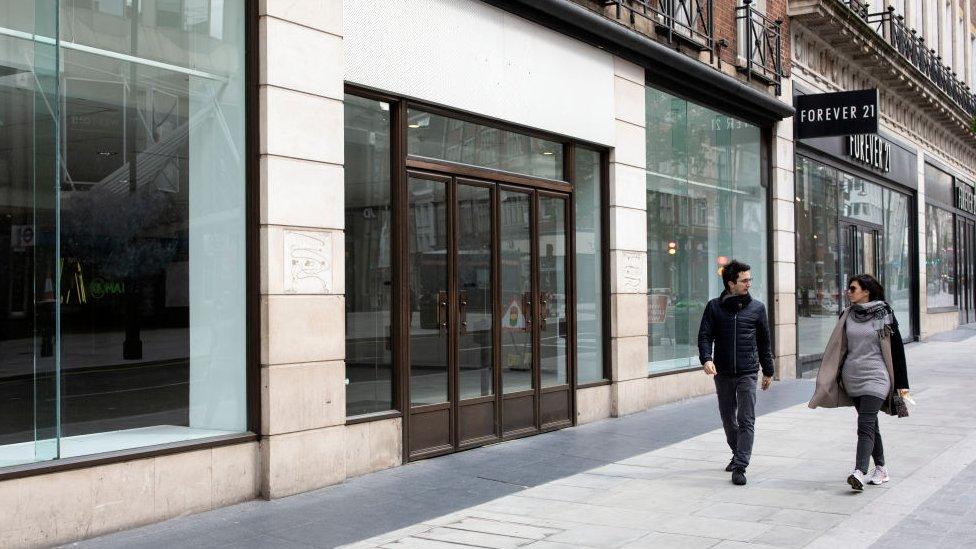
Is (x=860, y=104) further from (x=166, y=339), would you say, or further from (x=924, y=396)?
(x=166, y=339)

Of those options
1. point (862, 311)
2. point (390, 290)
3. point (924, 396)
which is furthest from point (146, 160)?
point (924, 396)

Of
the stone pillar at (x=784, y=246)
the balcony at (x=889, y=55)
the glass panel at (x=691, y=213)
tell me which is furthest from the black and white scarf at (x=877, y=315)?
the balcony at (x=889, y=55)

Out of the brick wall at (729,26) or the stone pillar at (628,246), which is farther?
the brick wall at (729,26)

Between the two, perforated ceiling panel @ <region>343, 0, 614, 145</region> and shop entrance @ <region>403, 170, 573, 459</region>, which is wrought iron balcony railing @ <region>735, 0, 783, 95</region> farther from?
shop entrance @ <region>403, 170, 573, 459</region>

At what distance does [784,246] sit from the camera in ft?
56.1

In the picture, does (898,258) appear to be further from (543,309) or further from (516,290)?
(516,290)

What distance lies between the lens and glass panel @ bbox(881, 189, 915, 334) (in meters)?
24.3

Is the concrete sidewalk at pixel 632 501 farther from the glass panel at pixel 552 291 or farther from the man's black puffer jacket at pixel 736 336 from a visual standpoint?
the man's black puffer jacket at pixel 736 336

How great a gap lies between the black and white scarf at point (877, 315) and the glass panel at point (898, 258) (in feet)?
56.9

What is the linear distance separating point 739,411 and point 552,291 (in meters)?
3.48

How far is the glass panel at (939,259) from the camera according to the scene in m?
28.3

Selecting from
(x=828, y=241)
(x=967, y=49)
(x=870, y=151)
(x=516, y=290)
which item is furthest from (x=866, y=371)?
(x=967, y=49)

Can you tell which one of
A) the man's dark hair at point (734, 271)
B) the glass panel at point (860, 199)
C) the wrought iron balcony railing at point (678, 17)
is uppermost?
the wrought iron balcony railing at point (678, 17)

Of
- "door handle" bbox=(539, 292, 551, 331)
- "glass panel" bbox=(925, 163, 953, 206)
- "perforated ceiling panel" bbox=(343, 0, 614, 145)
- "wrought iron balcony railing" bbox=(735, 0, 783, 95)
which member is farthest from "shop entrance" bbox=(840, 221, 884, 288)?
"door handle" bbox=(539, 292, 551, 331)
